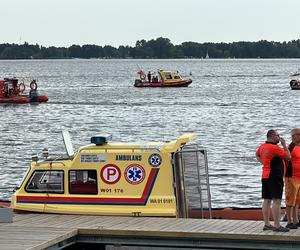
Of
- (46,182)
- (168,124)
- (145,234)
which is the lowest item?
(168,124)

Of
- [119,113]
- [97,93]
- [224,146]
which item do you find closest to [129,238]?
[224,146]

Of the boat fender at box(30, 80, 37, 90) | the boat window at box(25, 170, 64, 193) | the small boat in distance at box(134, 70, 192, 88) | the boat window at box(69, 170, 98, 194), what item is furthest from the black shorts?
the small boat in distance at box(134, 70, 192, 88)

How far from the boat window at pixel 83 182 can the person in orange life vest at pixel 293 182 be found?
3.77 m

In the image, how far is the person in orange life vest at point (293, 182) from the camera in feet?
54.6

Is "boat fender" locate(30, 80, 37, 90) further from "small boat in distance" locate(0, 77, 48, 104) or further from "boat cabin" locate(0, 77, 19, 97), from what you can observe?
"boat cabin" locate(0, 77, 19, 97)

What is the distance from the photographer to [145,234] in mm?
16625

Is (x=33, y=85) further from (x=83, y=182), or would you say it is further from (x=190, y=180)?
(x=190, y=180)

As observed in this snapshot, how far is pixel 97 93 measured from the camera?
110000mm

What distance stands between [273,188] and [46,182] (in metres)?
4.58

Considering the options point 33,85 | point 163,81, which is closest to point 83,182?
point 33,85

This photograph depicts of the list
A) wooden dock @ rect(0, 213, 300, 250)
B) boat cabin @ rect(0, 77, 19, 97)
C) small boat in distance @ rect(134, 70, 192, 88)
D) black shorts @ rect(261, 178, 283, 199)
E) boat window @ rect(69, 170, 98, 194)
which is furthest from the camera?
small boat in distance @ rect(134, 70, 192, 88)

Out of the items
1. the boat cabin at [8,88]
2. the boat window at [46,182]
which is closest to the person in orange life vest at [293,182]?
the boat window at [46,182]

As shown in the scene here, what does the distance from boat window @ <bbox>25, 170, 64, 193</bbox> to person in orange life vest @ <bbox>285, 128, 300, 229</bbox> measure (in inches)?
172

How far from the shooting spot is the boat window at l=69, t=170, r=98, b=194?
18466 mm
